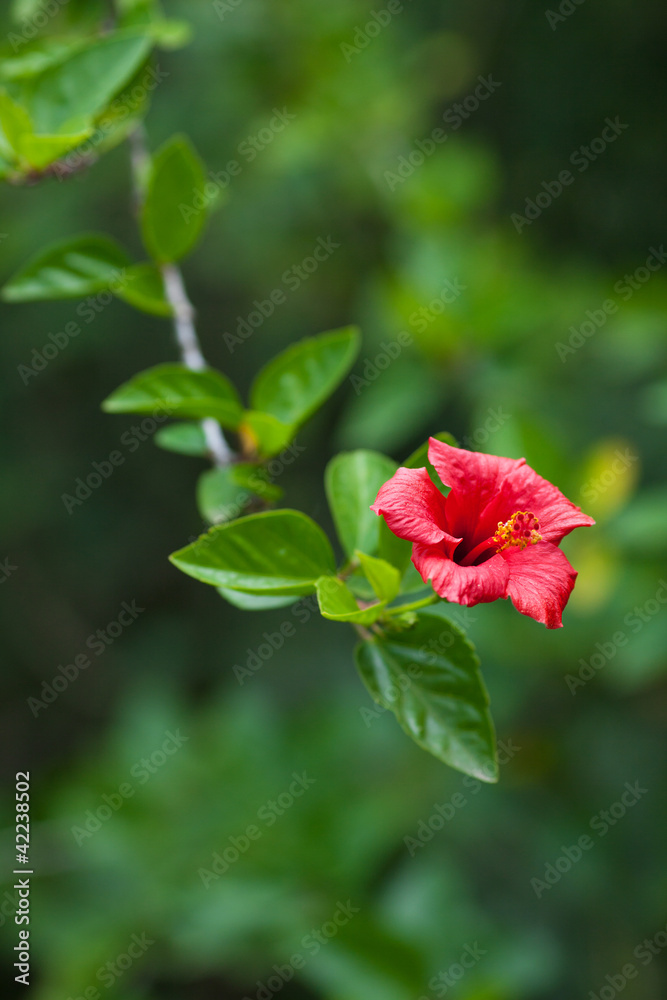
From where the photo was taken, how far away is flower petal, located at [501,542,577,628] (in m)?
0.86

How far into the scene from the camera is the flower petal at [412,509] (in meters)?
0.89

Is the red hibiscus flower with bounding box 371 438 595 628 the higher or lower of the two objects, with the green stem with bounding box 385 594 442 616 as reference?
higher

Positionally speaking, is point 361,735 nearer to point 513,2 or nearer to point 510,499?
point 510,499

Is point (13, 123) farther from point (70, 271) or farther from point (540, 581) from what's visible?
point (540, 581)

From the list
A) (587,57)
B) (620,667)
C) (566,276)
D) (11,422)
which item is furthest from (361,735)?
(587,57)

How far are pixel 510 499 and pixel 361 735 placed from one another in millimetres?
1979

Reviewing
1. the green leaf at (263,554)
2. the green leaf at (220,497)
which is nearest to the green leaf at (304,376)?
the green leaf at (220,497)

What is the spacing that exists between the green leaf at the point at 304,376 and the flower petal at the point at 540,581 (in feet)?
1.43

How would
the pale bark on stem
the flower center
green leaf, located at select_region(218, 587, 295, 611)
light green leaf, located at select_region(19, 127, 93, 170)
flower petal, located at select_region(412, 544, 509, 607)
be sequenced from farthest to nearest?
the pale bark on stem < light green leaf, located at select_region(19, 127, 93, 170) < green leaf, located at select_region(218, 587, 295, 611) < the flower center < flower petal, located at select_region(412, 544, 509, 607)

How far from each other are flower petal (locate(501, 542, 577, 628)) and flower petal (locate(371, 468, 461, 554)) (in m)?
0.07

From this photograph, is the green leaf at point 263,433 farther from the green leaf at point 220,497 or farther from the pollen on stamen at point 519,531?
the pollen on stamen at point 519,531

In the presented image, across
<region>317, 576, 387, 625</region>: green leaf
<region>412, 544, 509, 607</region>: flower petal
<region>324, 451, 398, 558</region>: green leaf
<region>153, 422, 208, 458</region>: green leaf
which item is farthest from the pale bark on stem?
<region>412, 544, 509, 607</region>: flower petal

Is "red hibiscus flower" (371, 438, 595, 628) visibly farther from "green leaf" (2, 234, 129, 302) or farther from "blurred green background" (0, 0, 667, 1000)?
"blurred green background" (0, 0, 667, 1000)

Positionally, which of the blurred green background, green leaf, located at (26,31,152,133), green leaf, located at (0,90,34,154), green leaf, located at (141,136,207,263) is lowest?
the blurred green background
